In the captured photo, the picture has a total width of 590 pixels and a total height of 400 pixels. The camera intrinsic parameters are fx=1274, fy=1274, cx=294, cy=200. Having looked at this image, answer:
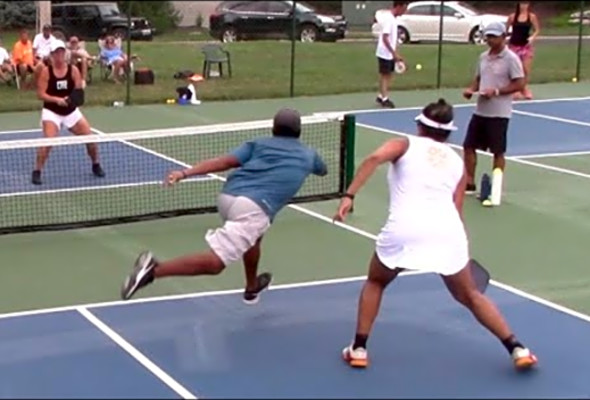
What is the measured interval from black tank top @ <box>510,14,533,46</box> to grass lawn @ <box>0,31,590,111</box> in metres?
3.21

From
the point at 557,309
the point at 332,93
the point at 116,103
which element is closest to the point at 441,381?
the point at 557,309

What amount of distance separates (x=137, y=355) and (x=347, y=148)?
506 cm

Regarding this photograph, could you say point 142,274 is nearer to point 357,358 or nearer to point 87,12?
point 357,358

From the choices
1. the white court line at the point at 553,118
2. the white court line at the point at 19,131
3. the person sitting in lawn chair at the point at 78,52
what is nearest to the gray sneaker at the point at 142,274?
the white court line at the point at 19,131

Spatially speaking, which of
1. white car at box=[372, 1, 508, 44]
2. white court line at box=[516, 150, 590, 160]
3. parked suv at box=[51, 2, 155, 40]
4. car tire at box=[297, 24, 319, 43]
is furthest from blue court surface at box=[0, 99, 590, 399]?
white car at box=[372, 1, 508, 44]

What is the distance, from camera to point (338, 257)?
1066 centimetres

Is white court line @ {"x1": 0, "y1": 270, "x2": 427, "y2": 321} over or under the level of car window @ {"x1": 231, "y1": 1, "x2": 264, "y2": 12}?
under

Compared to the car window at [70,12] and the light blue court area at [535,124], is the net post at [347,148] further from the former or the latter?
the car window at [70,12]

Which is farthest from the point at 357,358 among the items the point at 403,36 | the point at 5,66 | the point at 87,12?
the point at 403,36

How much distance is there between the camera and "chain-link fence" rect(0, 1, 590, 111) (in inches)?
863

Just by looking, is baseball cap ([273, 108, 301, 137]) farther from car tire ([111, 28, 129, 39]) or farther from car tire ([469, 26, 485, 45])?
car tire ([469, 26, 485, 45])

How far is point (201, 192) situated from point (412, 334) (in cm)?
526

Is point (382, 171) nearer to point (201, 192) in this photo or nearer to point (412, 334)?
point (201, 192)

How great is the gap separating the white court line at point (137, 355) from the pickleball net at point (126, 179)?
114 inches
